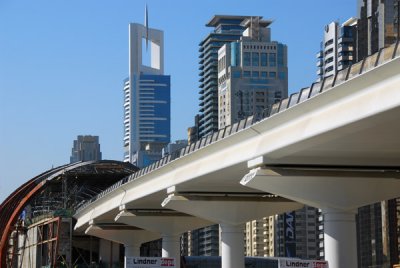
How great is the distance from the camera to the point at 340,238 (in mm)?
50281

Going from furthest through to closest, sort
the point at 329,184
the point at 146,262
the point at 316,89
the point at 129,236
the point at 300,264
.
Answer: the point at 129,236, the point at 146,262, the point at 329,184, the point at 300,264, the point at 316,89

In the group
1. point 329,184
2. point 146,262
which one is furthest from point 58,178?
point 329,184

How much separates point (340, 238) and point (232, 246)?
65.7ft

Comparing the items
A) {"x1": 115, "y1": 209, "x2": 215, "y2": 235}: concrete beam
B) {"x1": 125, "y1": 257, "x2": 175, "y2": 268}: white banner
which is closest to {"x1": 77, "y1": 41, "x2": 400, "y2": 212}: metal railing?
{"x1": 125, "y1": 257, "x2": 175, "y2": 268}: white banner

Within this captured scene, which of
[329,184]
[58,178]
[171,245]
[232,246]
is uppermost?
[58,178]

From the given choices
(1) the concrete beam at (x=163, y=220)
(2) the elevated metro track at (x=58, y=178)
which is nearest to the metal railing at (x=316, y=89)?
(1) the concrete beam at (x=163, y=220)

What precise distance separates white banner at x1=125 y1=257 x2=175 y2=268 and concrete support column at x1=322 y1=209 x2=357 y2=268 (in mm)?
12684

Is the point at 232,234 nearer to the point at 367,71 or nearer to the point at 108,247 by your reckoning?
the point at 367,71

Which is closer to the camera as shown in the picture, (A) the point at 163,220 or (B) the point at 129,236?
(A) the point at 163,220

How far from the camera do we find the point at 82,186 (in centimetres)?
12162

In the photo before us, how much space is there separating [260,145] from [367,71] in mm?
13602

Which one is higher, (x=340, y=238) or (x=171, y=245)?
(x=171, y=245)

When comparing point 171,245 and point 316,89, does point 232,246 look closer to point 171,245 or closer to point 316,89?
point 171,245

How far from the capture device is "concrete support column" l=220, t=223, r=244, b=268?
228 ft
